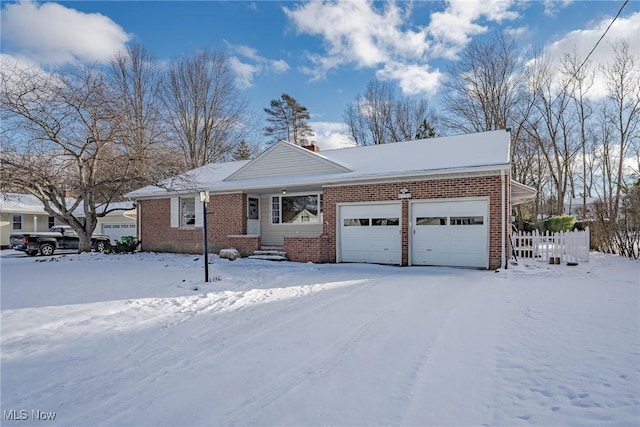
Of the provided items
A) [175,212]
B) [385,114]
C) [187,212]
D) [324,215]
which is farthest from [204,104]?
[324,215]

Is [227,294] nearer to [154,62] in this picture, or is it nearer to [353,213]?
[353,213]

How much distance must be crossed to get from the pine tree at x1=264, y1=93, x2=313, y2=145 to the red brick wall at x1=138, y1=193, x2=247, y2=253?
1609cm

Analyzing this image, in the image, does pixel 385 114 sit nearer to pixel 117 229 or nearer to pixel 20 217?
pixel 117 229

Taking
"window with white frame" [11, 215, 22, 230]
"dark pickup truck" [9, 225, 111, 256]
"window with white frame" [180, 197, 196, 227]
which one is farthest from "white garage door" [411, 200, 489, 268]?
"window with white frame" [11, 215, 22, 230]

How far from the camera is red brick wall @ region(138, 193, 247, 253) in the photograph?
14555 millimetres

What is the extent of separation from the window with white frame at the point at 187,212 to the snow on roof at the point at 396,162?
75 cm

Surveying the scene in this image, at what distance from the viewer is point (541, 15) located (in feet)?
41.1

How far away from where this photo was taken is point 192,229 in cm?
1558

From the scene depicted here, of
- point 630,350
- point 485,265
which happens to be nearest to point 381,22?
point 485,265

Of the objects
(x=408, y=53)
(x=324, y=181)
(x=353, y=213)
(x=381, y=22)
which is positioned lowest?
(x=353, y=213)

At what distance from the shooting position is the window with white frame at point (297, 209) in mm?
14406

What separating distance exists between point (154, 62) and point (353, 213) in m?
23.8

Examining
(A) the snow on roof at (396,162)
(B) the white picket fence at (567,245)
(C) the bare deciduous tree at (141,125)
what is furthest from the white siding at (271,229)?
(B) the white picket fence at (567,245)

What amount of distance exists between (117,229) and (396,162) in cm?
2066
